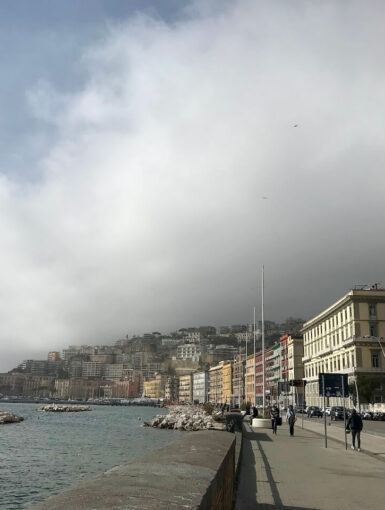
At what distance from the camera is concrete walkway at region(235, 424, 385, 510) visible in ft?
31.3

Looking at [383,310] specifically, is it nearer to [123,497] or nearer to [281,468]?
[281,468]

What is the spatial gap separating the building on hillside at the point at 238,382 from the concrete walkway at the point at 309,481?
156798 millimetres

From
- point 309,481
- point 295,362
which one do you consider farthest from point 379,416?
point 295,362

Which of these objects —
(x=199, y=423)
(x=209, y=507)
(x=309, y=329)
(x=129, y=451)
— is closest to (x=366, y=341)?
(x=309, y=329)

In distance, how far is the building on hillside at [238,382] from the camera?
175 meters

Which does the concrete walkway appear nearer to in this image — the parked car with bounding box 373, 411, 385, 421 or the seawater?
the seawater

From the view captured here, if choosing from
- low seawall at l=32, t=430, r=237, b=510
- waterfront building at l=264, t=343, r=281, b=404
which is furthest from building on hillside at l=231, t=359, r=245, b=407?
low seawall at l=32, t=430, r=237, b=510

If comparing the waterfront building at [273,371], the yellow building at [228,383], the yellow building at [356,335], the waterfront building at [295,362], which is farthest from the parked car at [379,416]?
the yellow building at [228,383]

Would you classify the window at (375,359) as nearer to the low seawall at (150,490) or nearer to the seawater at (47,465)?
the seawater at (47,465)

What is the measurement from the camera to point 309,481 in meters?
12.2

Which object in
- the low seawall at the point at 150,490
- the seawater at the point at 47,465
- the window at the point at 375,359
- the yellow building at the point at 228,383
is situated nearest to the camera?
the low seawall at the point at 150,490

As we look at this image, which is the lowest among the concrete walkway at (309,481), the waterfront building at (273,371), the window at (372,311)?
the concrete walkway at (309,481)

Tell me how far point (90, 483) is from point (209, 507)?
1.09 meters

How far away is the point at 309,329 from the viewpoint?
114062 mm
